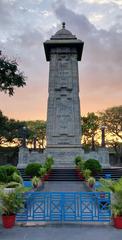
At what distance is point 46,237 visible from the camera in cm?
665

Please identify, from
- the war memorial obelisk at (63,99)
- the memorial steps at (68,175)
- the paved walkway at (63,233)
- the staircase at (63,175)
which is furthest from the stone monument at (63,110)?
the paved walkway at (63,233)

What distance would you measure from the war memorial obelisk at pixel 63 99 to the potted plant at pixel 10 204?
70.6 feet

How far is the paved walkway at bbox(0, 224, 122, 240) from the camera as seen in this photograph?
21.8 feet

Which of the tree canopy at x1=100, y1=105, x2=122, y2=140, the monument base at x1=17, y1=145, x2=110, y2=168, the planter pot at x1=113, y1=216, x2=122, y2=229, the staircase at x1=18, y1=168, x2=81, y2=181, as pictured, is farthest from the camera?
the tree canopy at x1=100, y1=105, x2=122, y2=140

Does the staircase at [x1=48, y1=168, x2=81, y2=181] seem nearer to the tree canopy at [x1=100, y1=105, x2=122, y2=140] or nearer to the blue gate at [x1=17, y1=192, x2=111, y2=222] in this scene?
the blue gate at [x1=17, y1=192, x2=111, y2=222]

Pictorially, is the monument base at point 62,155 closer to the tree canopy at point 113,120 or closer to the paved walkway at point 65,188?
the paved walkway at point 65,188

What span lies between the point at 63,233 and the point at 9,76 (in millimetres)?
10443

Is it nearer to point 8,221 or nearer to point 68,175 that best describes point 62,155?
point 68,175

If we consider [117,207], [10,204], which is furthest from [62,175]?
[10,204]

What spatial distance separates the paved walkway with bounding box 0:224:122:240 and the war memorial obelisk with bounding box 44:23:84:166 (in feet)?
70.6

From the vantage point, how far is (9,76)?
51.1 feet

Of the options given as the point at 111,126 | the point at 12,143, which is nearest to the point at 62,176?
the point at 111,126

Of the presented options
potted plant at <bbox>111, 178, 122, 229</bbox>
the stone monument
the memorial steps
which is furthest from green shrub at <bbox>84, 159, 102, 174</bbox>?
potted plant at <bbox>111, 178, 122, 229</bbox>

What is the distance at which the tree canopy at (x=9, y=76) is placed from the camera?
50.2ft
